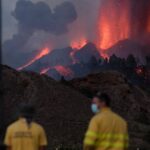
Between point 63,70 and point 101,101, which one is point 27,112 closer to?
point 101,101

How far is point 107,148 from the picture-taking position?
10.9 meters

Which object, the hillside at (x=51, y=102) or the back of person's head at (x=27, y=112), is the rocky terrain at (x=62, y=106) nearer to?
the hillside at (x=51, y=102)

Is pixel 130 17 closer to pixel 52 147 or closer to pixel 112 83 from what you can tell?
pixel 112 83

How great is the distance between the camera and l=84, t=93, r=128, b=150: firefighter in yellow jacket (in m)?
10.6

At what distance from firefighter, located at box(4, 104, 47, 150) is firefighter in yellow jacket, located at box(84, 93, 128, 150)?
0.88m

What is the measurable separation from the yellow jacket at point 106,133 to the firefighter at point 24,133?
88 centimetres

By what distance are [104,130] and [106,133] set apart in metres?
0.08

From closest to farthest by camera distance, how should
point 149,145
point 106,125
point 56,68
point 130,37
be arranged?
point 106,125, point 149,145, point 56,68, point 130,37

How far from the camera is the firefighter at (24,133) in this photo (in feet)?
35.0

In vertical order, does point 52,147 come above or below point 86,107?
below

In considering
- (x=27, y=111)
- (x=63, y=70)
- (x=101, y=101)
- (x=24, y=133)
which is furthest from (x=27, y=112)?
(x=63, y=70)

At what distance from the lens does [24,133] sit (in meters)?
10.7

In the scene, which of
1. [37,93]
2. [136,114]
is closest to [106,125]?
[37,93]

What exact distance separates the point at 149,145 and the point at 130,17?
57.0m
